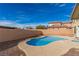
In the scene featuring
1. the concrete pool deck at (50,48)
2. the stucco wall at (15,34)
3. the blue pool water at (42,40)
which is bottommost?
the concrete pool deck at (50,48)

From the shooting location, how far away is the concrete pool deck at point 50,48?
2025 mm

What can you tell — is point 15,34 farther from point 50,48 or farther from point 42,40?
point 50,48

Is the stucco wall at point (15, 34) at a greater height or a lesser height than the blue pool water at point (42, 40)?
greater

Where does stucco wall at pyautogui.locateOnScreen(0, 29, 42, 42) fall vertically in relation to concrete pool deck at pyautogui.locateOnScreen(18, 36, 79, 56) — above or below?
above

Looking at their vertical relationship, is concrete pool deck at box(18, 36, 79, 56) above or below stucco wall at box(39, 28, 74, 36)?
below

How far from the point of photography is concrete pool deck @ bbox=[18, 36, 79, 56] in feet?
6.64

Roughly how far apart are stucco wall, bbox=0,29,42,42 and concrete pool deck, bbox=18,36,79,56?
0.28 feet

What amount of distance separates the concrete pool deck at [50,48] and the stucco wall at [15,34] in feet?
0.28

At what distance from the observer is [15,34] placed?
2059 millimetres

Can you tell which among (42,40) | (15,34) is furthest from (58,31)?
(15,34)

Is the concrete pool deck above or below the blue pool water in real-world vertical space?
below

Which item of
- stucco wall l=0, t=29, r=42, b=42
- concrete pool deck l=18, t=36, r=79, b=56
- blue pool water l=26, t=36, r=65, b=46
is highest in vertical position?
stucco wall l=0, t=29, r=42, b=42

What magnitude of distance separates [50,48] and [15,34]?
411 millimetres

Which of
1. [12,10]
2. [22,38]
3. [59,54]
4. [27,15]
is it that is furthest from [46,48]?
[12,10]
